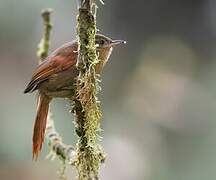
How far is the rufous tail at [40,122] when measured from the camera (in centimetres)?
322

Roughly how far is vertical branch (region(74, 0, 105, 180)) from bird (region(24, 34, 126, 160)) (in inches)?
5.5

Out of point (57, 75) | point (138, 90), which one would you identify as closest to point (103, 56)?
point (57, 75)

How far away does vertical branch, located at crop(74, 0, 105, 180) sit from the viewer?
2584 millimetres

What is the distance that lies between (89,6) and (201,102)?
486cm

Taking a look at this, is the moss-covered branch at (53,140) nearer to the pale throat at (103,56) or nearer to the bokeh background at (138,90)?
the pale throat at (103,56)

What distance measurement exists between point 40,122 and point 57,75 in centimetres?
28

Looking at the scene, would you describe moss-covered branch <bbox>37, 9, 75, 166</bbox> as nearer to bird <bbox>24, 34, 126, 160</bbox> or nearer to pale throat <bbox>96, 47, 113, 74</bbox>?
bird <bbox>24, 34, 126, 160</bbox>

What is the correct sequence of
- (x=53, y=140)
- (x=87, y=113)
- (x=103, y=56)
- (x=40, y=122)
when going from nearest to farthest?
(x=87, y=113) < (x=103, y=56) < (x=40, y=122) < (x=53, y=140)

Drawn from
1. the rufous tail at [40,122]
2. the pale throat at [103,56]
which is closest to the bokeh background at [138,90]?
the rufous tail at [40,122]

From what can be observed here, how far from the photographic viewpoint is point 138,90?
25.6ft

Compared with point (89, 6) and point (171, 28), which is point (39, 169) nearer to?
point (171, 28)

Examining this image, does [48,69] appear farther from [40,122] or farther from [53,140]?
[53,140]

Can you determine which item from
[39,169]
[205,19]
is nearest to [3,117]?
[39,169]

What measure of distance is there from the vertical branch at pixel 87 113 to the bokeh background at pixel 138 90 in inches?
112
